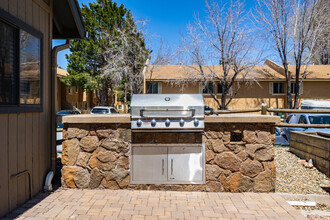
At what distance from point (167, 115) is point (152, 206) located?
1318 mm

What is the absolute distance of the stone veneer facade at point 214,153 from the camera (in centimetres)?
438

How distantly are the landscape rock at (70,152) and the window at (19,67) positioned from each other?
2.34 feet

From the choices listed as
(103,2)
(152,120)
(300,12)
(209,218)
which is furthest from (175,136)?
(103,2)

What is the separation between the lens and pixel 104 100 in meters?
23.8

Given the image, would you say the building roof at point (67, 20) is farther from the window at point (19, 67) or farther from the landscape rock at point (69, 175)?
the landscape rock at point (69, 175)

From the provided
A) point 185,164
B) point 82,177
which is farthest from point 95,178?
point 185,164

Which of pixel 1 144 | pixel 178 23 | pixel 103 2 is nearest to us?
pixel 1 144

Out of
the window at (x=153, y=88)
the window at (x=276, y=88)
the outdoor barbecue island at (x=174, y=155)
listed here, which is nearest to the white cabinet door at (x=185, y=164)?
the outdoor barbecue island at (x=174, y=155)

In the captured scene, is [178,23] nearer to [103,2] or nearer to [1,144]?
[103,2]

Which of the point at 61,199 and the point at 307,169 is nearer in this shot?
the point at 61,199

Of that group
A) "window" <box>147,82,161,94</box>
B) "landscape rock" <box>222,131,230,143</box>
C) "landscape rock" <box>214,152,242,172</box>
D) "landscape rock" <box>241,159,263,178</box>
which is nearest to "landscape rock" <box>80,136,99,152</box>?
"landscape rock" <box>214,152,242,172</box>

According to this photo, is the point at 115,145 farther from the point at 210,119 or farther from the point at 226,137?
the point at 226,137

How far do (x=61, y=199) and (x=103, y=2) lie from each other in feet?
73.0

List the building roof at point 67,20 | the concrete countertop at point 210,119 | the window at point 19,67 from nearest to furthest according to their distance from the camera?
1. the window at point 19,67
2. the concrete countertop at point 210,119
3. the building roof at point 67,20
